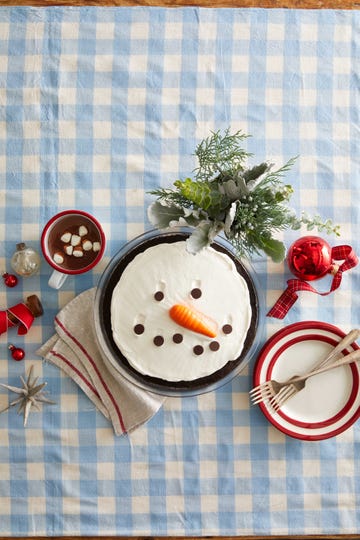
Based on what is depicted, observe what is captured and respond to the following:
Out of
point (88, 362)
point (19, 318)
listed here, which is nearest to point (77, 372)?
point (88, 362)

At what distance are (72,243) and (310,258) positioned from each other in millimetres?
389

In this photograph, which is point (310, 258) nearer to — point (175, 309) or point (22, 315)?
point (175, 309)

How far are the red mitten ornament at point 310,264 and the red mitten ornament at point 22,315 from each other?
40 centimetres

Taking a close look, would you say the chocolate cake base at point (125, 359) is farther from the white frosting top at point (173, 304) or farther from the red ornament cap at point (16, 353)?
the red ornament cap at point (16, 353)

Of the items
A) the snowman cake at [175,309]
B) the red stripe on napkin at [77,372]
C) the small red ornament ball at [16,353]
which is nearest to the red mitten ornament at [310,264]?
the snowman cake at [175,309]

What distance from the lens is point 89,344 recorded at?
1.03 metres

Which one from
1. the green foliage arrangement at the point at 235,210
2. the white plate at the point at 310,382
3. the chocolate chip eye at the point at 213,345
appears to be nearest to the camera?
the green foliage arrangement at the point at 235,210

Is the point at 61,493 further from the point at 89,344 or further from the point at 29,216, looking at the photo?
the point at 29,216

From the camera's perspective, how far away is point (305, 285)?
102cm

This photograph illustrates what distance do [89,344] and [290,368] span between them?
0.34 metres

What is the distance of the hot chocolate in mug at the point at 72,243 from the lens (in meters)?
1.00

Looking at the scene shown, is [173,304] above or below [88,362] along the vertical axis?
above

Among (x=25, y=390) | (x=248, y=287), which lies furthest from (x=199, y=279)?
(x=25, y=390)

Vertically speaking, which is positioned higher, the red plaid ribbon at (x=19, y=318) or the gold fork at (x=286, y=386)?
the red plaid ribbon at (x=19, y=318)
